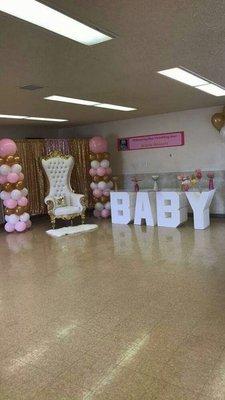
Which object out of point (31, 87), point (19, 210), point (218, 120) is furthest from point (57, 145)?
point (31, 87)

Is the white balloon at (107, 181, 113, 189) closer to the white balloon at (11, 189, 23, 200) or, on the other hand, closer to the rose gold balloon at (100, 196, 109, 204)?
the rose gold balloon at (100, 196, 109, 204)

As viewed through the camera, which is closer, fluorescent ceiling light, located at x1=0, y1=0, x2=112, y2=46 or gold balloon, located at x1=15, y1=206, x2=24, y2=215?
fluorescent ceiling light, located at x1=0, y1=0, x2=112, y2=46

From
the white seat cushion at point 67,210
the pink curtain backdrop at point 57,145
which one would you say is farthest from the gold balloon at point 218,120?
the pink curtain backdrop at point 57,145

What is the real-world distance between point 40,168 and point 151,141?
9.14 feet

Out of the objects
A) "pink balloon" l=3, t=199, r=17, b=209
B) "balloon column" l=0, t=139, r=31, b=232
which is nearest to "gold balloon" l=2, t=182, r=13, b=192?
"balloon column" l=0, t=139, r=31, b=232

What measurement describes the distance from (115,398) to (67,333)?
94 cm

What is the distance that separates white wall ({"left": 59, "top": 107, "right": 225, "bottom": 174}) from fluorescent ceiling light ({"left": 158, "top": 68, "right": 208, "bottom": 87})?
283cm

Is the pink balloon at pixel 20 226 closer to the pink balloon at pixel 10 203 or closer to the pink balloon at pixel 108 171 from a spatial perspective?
the pink balloon at pixel 10 203

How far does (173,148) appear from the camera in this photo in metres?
8.02

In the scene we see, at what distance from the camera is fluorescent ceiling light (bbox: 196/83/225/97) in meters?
5.01

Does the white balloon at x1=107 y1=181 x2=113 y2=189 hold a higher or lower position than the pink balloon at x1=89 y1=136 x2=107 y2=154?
lower

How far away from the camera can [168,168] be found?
818 centimetres

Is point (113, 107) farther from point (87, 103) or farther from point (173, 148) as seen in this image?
point (173, 148)

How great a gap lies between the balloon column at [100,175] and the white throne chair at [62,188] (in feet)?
1.86
